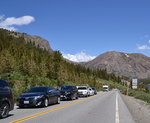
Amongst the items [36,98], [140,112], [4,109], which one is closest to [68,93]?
[36,98]

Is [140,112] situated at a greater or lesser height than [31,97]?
lesser

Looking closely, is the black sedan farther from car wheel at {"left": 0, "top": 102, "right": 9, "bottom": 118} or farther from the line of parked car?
car wheel at {"left": 0, "top": 102, "right": 9, "bottom": 118}

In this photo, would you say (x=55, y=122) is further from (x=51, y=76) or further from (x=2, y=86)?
(x=51, y=76)

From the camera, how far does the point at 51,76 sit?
258 ft

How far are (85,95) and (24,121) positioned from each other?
2621 centimetres

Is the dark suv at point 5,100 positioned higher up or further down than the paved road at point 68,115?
higher up

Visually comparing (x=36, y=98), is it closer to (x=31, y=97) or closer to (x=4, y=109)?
(x=31, y=97)

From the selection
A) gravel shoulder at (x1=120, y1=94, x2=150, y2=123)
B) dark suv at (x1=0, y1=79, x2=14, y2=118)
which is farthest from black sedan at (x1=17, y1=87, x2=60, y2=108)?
gravel shoulder at (x1=120, y1=94, x2=150, y2=123)

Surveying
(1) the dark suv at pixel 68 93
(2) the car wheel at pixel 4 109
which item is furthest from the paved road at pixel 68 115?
(1) the dark suv at pixel 68 93

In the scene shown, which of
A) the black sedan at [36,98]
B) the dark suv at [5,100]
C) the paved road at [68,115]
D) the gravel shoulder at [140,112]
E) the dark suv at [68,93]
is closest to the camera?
the paved road at [68,115]

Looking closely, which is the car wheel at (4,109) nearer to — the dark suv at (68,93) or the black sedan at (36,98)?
the black sedan at (36,98)

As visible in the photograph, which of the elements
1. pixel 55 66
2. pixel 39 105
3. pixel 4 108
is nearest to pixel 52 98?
pixel 39 105

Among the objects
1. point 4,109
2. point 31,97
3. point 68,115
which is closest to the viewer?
point 4,109

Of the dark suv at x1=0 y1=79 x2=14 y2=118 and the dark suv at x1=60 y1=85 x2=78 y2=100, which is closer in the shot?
the dark suv at x1=0 y1=79 x2=14 y2=118
